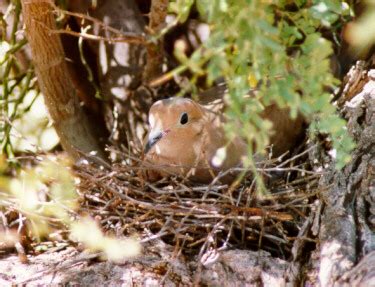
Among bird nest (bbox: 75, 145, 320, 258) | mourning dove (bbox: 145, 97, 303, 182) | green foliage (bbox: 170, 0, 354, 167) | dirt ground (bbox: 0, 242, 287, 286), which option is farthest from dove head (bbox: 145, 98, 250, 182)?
green foliage (bbox: 170, 0, 354, 167)

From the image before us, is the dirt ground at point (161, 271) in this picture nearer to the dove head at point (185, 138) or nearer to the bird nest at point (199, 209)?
the bird nest at point (199, 209)

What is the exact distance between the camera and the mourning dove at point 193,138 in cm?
296

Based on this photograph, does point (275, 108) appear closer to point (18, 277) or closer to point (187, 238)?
point (187, 238)

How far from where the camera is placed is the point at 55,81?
2.99 meters

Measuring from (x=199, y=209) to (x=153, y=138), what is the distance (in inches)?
20.4

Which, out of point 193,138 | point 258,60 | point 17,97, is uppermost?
point 258,60

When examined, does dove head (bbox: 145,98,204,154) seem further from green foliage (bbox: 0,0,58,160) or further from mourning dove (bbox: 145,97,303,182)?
green foliage (bbox: 0,0,58,160)

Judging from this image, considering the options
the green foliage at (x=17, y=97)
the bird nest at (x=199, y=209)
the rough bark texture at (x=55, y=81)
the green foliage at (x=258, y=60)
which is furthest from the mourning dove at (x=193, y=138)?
the green foliage at (x=258, y=60)

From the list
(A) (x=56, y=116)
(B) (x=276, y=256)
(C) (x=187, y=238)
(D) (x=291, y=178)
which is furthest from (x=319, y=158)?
(A) (x=56, y=116)

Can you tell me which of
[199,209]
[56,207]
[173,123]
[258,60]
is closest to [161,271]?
[199,209]

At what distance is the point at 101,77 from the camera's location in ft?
11.3

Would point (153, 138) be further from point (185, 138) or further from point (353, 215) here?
point (353, 215)

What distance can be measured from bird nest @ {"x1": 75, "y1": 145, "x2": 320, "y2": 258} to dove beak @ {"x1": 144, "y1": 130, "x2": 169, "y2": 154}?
0.12 metres

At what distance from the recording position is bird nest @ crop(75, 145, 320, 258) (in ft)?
8.15
